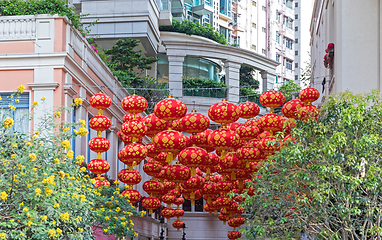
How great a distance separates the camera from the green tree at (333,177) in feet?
32.0

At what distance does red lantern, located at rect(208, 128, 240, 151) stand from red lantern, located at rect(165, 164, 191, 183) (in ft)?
3.30

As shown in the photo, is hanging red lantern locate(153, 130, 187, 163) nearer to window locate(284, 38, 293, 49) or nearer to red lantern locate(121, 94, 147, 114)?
red lantern locate(121, 94, 147, 114)

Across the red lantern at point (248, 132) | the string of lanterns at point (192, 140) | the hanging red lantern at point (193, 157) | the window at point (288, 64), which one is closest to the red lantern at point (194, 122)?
the string of lanterns at point (192, 140)

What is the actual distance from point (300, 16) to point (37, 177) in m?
64.5

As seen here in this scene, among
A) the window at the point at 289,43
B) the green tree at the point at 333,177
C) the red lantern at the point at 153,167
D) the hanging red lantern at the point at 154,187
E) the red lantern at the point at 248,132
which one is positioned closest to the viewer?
the green tree at the point at 333,177

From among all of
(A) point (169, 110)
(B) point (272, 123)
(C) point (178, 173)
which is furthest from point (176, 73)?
(A) point (169, 110)

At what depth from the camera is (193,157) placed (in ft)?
44.0

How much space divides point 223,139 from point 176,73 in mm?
17873

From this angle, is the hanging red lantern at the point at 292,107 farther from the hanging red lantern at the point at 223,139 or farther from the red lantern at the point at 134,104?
the red lantern at the point at 134,104

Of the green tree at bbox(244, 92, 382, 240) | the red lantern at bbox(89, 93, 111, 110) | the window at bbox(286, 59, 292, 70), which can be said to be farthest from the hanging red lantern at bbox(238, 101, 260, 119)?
the window at bbox(286, 59, 292, 70)

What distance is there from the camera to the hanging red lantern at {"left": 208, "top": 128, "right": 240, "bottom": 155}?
525 inches

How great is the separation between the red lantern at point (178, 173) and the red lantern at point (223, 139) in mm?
1006

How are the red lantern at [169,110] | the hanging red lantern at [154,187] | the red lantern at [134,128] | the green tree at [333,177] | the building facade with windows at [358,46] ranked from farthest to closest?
the hanging red lantern at [154,187] → the building facade with windows at [358,46] → the red lantern at [134,128] → the red lantern at [169,110] → the green tree at [333,177]

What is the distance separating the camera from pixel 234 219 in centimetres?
1781
